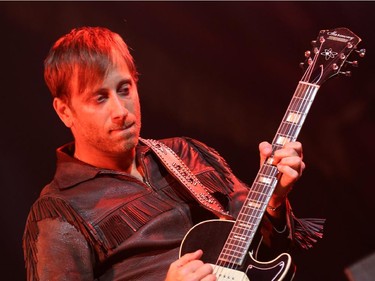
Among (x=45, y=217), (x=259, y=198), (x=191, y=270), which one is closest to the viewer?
(x=191, y=270)

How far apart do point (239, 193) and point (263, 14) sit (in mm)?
778

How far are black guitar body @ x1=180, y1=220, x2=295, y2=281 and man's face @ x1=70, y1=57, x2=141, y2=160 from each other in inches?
15.5

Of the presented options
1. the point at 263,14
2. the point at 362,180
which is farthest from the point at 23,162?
the point at 362,180

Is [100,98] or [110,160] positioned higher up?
[100,98]

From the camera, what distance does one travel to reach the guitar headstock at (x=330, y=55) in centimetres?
225

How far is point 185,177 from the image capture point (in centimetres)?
254

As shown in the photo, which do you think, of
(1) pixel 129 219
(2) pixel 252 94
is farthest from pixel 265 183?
(2) pixel 252 94

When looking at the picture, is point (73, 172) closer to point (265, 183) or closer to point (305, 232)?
point (265, 183)

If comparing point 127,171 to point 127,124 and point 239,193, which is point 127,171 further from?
point 239,193

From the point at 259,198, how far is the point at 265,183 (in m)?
0.05

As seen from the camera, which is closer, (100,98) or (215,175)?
(100,98)

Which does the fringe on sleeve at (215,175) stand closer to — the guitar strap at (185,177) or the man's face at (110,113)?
the guitar strap at (185,177)

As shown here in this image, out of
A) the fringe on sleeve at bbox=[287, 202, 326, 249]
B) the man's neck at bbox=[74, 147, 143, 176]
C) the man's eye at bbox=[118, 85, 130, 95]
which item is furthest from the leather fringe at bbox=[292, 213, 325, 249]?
the man's eye at bbox=[118, 85, 130, 95]

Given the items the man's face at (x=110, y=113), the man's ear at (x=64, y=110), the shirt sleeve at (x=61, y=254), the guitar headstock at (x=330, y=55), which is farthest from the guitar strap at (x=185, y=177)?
the guitar headstock at (x=330, y=55)
